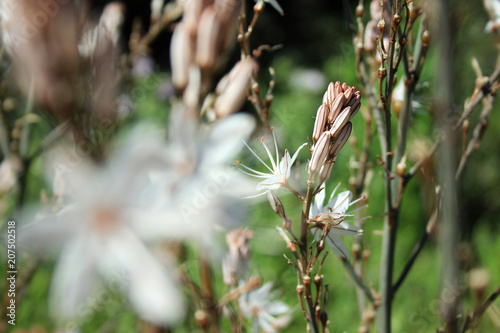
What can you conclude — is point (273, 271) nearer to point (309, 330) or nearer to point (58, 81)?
point (309, 330)

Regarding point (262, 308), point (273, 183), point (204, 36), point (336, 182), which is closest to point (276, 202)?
point (273, 183)

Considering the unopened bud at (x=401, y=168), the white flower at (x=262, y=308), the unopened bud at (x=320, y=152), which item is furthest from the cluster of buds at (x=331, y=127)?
the white flower at (x=262, y=308)

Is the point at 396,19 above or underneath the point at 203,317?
above

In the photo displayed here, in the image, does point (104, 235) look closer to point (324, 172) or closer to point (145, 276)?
point (145, 276)

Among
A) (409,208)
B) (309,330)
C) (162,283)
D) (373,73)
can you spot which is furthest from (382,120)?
(409,208)

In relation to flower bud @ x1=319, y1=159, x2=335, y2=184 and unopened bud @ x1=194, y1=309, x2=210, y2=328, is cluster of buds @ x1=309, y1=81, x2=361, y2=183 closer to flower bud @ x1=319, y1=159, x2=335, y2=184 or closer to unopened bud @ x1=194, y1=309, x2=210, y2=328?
flower bud @ x1=319, y1=159, x2=335, y2=184

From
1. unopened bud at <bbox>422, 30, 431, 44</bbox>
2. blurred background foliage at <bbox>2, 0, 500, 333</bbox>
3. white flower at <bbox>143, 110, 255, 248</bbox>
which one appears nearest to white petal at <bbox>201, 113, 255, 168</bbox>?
white flower at <bbox>143, 110, 255, 248</bbox>

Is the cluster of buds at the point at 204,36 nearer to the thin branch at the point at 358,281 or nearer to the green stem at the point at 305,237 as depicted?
the green stem at the point at 305,237
